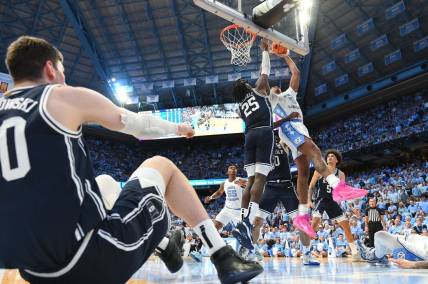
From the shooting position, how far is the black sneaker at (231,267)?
1.91 m

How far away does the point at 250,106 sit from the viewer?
5203 mm

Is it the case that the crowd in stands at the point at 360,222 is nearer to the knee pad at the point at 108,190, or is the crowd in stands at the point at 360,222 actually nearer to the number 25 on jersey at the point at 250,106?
the number 25 on jersey at the point at 250,106

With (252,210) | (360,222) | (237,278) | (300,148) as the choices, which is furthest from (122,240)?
(360,222)

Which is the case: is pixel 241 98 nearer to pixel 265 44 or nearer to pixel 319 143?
pixel 265 44

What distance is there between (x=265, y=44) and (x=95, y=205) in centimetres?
483

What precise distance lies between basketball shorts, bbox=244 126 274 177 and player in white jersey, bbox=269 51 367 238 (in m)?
0.45

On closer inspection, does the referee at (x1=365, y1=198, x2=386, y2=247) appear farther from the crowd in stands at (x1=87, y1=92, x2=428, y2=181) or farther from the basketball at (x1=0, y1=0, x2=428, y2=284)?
the crowd in stands at (x1=87, y1=92, x2=428, y2=181)

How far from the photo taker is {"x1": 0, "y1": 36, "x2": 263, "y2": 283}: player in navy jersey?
142cm

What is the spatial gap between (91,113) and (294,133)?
3956mm

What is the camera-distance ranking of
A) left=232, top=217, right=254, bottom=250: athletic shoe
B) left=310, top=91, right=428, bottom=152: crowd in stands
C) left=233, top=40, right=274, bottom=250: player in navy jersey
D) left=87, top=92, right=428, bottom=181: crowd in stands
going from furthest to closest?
1. left=87, top=92, right=428, bottom=181: crowd in stands
2. left=310, top=91, right=428, bottom=152: crowd in stands
3. left=233, top=40, right=274, bottom=250: player in navy jersey
4. left=232, top=217, right=254, bottom=250: athletic shoe

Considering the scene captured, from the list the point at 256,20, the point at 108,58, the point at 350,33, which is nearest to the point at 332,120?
the point at 350,33

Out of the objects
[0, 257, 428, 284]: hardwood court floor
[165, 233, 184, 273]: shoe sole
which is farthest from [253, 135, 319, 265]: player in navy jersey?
[165, 233, 184, 273]: shoe sole

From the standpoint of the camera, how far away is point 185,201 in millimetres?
2043

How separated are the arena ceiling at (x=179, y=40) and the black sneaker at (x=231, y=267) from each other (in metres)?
19.3
